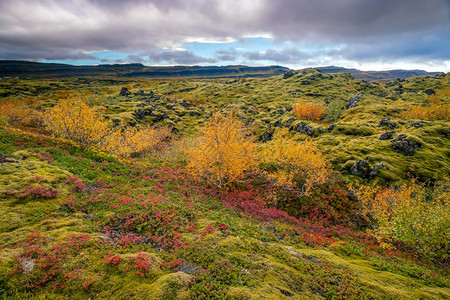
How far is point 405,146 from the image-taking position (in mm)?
47031

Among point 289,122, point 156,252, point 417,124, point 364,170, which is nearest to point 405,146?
point 364,170

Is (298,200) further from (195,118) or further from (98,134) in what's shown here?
(195,118)

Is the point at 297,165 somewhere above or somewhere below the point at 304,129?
below

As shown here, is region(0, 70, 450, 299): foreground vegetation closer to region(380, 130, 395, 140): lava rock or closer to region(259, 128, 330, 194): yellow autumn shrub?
region(259, 128, 330, 194): yellow autumn shrub

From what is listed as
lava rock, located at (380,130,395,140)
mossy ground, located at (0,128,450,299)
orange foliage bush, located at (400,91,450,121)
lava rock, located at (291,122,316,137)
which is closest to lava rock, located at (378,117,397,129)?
lava rock, located at (380,130,395,140)

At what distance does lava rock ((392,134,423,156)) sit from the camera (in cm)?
4642

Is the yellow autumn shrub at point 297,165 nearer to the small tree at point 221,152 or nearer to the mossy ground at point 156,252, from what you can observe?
the small tree at point 221,152

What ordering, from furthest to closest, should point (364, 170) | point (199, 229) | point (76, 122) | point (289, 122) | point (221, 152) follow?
point (289, 122) → point (364, 170) → point (76, 122) → point (221, 152) → point (199, 229)

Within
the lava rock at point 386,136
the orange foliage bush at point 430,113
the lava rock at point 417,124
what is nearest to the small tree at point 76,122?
the lava rock at point 386,136

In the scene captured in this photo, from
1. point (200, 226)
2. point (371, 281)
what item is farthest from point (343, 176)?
point (200, 226)

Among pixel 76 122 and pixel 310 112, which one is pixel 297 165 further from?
pixel 310 112

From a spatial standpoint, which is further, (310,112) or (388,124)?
(310,112)

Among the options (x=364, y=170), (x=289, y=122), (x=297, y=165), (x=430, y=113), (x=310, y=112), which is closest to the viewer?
(x=297, y=165)

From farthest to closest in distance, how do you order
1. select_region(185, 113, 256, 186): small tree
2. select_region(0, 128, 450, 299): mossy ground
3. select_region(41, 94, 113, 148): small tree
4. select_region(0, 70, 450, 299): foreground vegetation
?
1. select_region(41, 94, 113, 148): small tree
2. select_region(185, 113, 256, 186): small tree
3. select_region(0, 70, 450, 299): foreground vegetation
4. select_region(0, 128, 450, 299): mossy ground
